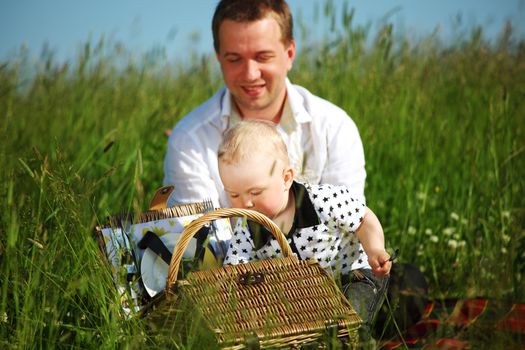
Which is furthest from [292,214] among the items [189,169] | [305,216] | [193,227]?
[189,169]

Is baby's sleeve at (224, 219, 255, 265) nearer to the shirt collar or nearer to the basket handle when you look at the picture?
the shirt collar

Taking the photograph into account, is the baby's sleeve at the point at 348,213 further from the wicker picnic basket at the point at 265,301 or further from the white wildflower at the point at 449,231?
the white wildflower at the point at 449,231

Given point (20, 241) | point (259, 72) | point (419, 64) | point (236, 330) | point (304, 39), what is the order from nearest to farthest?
point (236, 330) → point (20, 241) → point (259, 72) → point (304, 39) → point (419, 64)

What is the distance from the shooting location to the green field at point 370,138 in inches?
121

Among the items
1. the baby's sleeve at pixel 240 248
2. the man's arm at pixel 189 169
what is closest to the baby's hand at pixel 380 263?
the baby's sleeve at pixel 240 248

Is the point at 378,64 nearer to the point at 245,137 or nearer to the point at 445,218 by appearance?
the point at 445,218

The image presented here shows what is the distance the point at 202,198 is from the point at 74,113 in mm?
1716

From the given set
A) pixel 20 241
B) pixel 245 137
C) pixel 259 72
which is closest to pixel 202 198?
pixel 259 72

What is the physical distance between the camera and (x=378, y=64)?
225 inches

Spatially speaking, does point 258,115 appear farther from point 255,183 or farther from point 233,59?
point 255,183

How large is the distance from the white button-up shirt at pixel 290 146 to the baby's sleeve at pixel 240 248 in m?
0.72

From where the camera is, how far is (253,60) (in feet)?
12.5

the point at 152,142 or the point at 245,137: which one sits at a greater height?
the point at 245,137

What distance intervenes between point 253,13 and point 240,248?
131 cm
